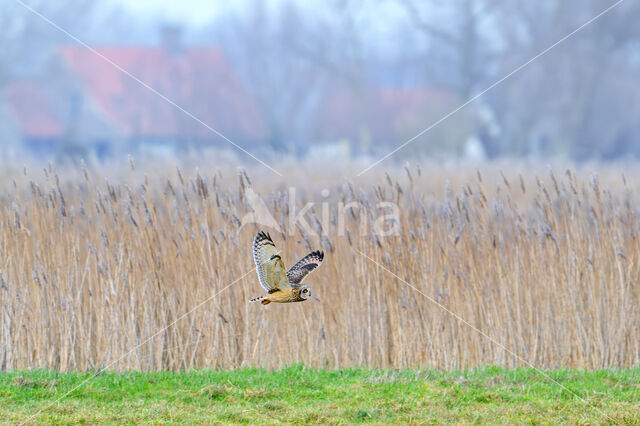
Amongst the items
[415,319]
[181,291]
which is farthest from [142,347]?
[415,319]

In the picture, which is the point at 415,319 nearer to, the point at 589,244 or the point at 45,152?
the point at 589,244

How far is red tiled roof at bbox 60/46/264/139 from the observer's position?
32.8 m

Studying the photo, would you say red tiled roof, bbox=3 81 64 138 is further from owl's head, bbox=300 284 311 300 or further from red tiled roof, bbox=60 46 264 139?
owl's head, bbox=300 284 311 300

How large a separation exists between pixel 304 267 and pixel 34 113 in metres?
30.5

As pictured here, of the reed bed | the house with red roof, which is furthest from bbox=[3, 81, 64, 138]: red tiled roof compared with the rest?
the reed bed

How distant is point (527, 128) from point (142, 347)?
27.0 meters

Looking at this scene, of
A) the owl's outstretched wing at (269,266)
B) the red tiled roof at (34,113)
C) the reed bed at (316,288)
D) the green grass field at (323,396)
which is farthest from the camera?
the red tiled roof at (34,113)

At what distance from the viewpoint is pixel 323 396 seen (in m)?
5.18

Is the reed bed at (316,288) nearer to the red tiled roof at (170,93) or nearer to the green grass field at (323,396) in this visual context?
the green grass field at (323,396)

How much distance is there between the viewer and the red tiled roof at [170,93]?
3278 centimetres

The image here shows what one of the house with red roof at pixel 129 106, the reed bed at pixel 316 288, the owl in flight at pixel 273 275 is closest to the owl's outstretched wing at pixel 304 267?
the owl in flight at pixel 273 275

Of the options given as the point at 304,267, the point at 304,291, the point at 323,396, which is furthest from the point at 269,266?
the point at 323,396

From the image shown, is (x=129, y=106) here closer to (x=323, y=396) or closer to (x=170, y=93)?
(x=170, y=93)

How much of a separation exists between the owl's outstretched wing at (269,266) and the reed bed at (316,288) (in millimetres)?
1640
